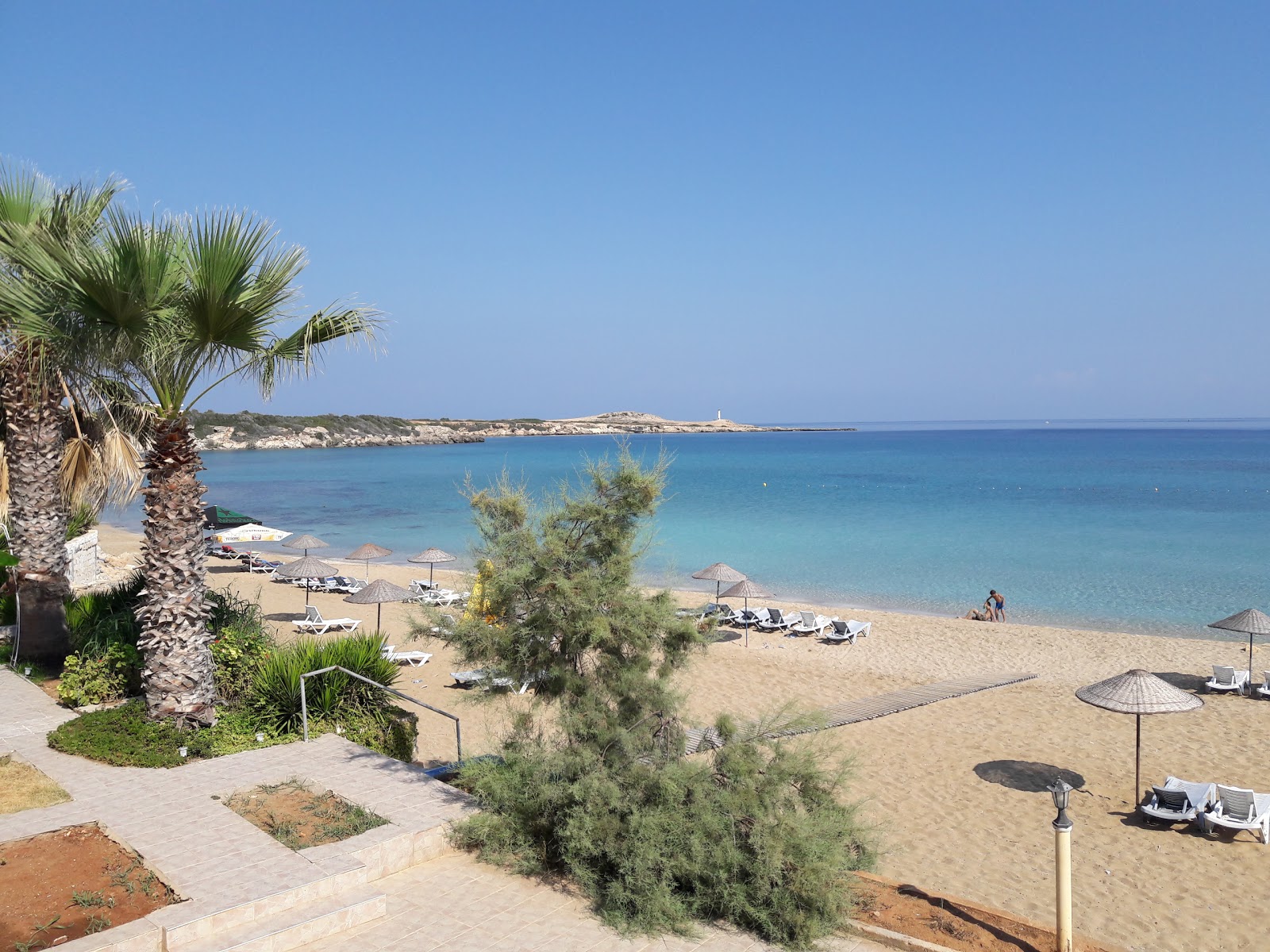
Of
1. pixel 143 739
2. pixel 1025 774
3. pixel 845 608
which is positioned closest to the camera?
pixel 143 739

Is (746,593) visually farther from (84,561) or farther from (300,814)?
(84,561)

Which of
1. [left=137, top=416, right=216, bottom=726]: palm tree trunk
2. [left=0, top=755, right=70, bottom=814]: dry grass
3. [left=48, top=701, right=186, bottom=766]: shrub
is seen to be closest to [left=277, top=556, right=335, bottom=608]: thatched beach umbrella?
[left=48, top=701, right=186, bottom=766]: shrub

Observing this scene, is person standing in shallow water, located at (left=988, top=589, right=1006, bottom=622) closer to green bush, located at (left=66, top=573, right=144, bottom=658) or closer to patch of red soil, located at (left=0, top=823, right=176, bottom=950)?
green bush, located at (left=66, top=573, right=144, bottom=658)

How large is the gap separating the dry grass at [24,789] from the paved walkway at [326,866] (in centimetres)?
12

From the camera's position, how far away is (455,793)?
7.21 m

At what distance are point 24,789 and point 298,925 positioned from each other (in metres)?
3.59

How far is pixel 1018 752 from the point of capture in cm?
1127

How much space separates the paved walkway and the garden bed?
0.10 meters

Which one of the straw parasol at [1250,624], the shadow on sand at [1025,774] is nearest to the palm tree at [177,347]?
the shadow on sand at [1025,774]

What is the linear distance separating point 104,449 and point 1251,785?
15466mm

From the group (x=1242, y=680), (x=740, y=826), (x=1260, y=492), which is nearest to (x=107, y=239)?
(x=740, y=826)

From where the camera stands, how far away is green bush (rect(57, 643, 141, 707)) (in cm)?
941

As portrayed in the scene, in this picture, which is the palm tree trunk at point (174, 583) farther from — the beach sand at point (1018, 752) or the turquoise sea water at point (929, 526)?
the turquoise sea water at point (929, 526)

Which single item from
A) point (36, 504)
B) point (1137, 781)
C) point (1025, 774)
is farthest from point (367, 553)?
point (1137, 781)
